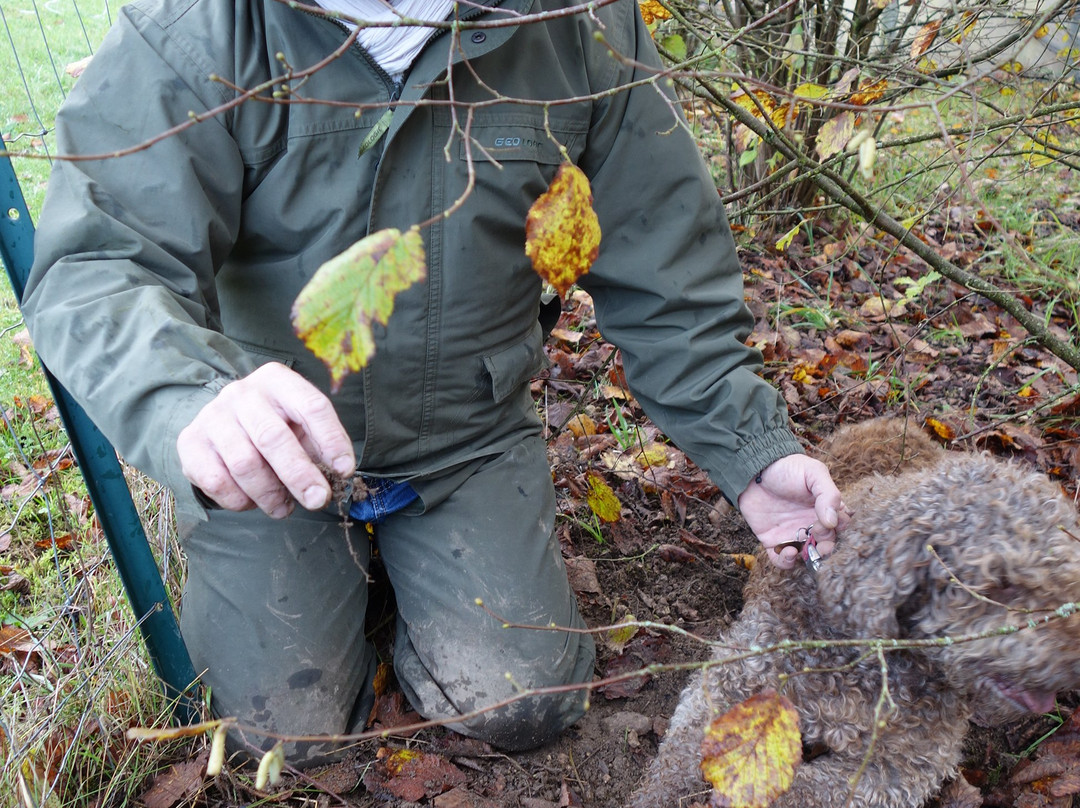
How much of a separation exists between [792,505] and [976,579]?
1.88 feet

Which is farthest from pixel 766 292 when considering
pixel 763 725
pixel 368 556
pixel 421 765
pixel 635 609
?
pixel 763 725

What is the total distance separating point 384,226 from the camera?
217cm

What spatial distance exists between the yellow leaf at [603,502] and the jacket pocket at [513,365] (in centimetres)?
58

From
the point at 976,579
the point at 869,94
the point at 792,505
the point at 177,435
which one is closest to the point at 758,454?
the point at 792,505

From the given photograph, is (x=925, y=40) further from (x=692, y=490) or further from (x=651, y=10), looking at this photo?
(x=692, y=490)

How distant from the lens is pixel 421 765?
2.33 m

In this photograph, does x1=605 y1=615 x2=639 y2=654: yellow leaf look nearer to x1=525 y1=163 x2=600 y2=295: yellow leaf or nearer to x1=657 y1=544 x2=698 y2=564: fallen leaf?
x1=657 y1=544 x2=698 y2=564: fallen leaf

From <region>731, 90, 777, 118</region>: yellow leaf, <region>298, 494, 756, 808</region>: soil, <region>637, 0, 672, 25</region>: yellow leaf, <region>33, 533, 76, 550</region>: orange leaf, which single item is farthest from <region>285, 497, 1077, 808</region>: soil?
<region>637, 0, 672, 25</region>: yellow leaf

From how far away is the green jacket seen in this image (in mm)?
1700

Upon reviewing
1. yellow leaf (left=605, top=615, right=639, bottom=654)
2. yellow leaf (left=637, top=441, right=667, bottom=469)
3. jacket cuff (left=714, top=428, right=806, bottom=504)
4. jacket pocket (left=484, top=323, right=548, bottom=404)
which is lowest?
yellow leaf (left=605, top=615, right=639, bottom=654)

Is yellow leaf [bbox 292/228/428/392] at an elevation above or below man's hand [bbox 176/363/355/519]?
above

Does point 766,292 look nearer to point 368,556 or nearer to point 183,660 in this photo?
point 368,556

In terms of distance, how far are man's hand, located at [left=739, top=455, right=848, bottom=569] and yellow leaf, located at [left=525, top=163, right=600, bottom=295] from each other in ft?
3.58

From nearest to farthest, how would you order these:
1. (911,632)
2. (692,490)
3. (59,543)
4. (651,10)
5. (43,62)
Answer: (911,632) < (59,543) < (651,10) < (692,490) < (43,62)
